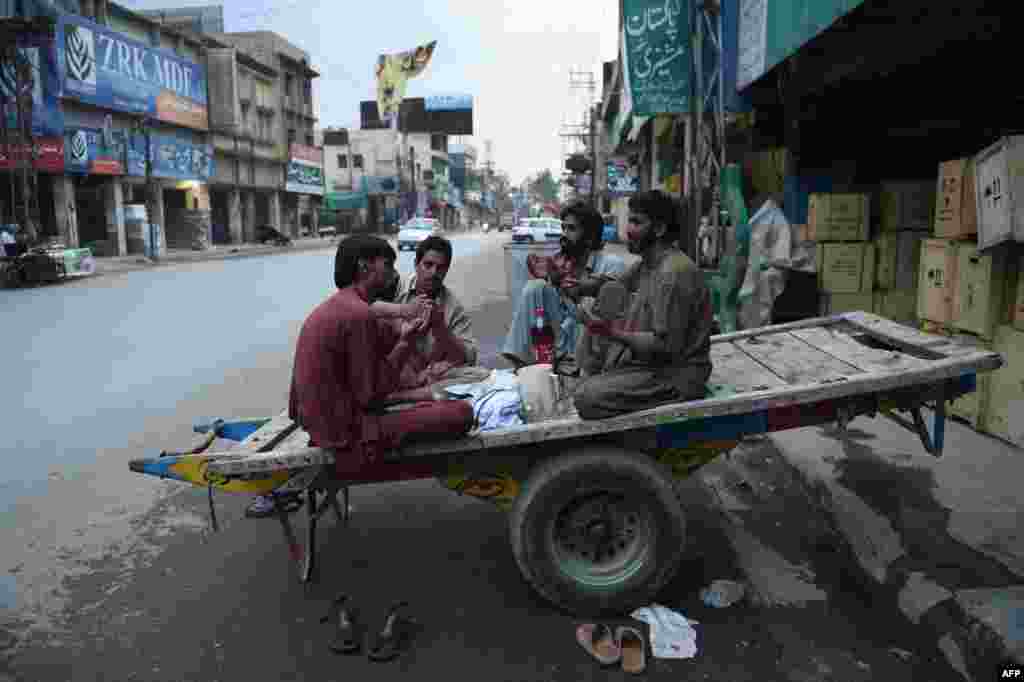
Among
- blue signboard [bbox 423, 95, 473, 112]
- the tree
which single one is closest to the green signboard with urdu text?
blue signboard [bbox 423, 95, 473, 112]

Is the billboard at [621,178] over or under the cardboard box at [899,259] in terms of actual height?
over

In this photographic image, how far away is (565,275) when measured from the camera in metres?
4.20

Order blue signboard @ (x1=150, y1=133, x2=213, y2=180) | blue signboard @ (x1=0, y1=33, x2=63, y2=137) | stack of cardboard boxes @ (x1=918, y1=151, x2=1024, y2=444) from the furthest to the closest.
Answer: blue signboard @ (x1=150, y1=133, x2=213, y2=180) < blue signboard @ (x1=0, y1=33, x2=63, y2=137) < stack of cardboard boxes @ (x1=918, y1=151, x2=1024, y2=444)

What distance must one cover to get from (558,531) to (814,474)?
2.20m

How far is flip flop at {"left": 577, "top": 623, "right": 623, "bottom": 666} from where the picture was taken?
2.93 m

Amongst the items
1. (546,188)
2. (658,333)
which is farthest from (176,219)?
(546,188)

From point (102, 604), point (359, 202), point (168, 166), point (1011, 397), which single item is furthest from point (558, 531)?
point (359, 202)

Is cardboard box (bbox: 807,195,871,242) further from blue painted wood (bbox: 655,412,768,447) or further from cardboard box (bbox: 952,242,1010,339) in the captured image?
blue painted wood (bbox: 655,412,768,447)

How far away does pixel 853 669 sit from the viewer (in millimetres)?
2922

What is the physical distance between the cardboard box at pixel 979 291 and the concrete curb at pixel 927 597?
1923mm

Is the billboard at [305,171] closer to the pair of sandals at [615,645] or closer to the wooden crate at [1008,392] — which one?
the wooden crate at [1008,392]

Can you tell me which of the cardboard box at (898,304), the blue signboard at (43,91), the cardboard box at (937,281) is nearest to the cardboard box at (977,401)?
the cardboard box at (937,281)

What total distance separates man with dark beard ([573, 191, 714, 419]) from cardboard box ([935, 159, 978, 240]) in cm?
310

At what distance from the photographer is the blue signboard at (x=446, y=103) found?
96312 millimetres
